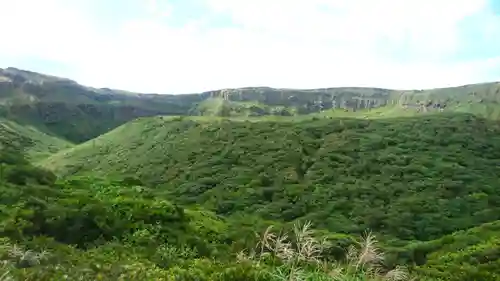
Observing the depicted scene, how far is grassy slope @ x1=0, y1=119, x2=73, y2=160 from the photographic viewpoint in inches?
6457

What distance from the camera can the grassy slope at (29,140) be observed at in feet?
538

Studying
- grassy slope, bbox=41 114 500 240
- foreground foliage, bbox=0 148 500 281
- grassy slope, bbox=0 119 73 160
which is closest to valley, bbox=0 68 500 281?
foreground foliage, bbox=0 148 500 281

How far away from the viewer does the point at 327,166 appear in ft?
319

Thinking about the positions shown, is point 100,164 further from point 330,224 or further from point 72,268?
point 72,268

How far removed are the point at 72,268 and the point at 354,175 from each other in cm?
8340

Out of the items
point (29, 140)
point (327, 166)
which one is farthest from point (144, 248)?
point (29, 140)

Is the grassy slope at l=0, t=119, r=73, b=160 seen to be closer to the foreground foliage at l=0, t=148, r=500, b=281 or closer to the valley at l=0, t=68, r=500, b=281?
the valley at l=0, t=68, r=500, b=281

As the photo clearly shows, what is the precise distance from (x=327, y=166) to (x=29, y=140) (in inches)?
4546

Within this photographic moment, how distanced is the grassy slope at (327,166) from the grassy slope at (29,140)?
4383cm

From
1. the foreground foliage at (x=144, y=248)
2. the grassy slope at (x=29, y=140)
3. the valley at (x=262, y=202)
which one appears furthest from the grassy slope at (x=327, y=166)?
the grassy slope at (x=29, y=140)

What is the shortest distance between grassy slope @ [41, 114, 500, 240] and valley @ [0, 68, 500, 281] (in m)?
0.33

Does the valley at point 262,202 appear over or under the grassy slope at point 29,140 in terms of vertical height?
over

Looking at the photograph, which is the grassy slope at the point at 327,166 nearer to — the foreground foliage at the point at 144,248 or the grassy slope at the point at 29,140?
the foreground foliage at the point at 144,248

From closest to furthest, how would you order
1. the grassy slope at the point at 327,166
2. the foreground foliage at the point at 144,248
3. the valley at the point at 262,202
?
1. the foreground foliage at the point at 144,248
2. the valley at the point at 262,202
3. the grassy slope at the point at 327,166
